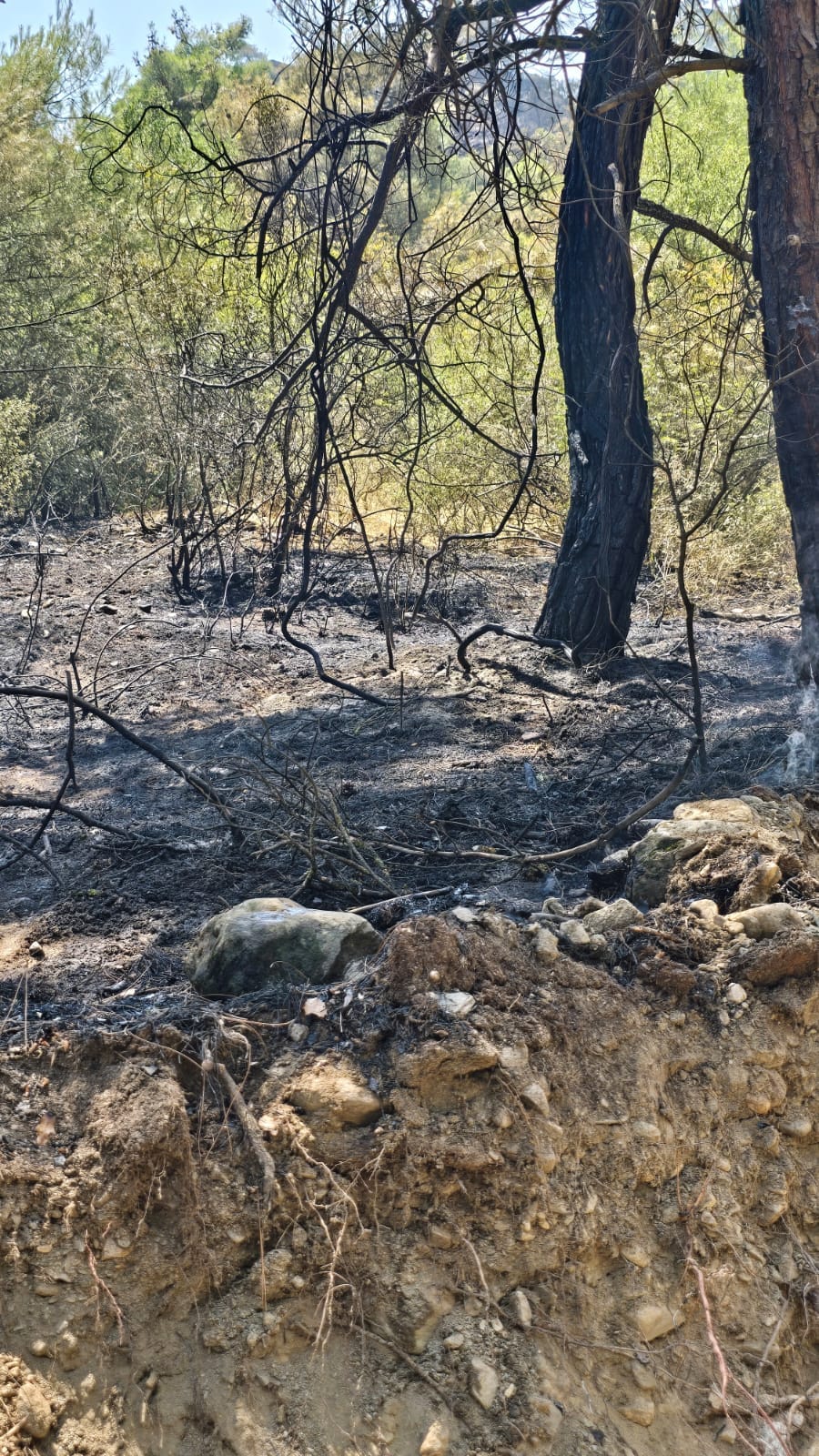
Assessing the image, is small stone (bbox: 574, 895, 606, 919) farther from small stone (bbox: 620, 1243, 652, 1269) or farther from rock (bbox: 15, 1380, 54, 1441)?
rock (bbox: 15, 1380, 54, 1441)

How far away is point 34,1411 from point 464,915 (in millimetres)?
1313

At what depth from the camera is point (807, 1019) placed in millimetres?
2688

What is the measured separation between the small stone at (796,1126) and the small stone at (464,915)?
87cm

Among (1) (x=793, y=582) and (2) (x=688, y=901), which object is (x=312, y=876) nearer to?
(2) (x=688, y=901)

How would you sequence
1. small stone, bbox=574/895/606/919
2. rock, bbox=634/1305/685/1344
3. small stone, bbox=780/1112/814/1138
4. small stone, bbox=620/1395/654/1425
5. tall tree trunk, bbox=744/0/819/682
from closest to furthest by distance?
small stone, bbox=620/1395/654/1425 → rock, bbox=634/1305/685/1344 → small stone, bbox=780/1112/814/1138 → small stone, bbox=574/895/606/919 → tall tree trunk, bbox=744/0/819/682

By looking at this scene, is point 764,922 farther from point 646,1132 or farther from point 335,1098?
point 335,1098

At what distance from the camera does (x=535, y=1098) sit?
234 centimetres

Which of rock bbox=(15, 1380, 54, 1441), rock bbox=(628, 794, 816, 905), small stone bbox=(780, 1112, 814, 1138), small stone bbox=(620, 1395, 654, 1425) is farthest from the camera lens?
rock bbox=(628, 794, 816, 905)

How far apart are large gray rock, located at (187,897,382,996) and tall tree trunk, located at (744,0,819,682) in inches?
82.5

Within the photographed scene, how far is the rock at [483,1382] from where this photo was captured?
6.65 ft

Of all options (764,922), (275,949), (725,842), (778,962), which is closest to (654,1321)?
(778,962)

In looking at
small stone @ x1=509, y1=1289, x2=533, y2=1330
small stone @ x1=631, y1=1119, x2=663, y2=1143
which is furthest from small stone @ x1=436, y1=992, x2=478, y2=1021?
small stone @ x1=509, y1=1289, x2=533, y2=1330

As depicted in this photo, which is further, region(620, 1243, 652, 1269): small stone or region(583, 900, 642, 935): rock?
region(583, 900, 642, 935): rock

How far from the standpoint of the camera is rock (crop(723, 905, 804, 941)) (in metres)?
2.77
